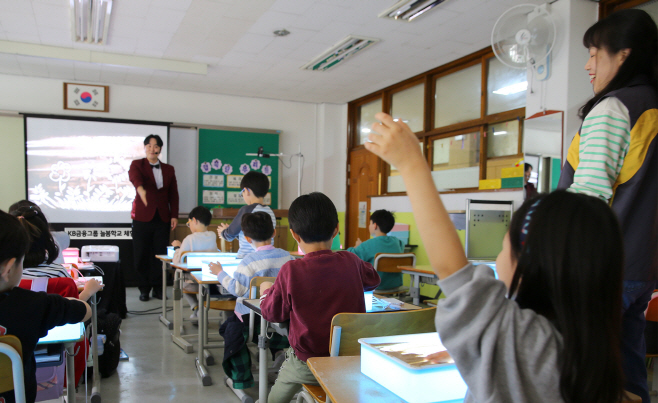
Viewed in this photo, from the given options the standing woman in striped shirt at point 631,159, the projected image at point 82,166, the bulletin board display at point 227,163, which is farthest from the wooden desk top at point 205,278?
the bulletin board display at point 227,163

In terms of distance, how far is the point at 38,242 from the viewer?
203cm

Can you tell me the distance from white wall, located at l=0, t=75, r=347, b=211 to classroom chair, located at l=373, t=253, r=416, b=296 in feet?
12.1

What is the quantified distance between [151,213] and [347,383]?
5.04 meters

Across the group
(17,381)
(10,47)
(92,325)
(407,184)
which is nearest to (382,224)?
(92,325)

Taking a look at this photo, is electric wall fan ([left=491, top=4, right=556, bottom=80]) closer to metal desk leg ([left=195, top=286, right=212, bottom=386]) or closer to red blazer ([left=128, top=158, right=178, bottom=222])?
metal desk leg ([left=195, top=286, right=212, bottom=386])

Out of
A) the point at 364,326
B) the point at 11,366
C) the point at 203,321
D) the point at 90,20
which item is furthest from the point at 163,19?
the point at 364,326

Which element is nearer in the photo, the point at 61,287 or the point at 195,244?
the point at 61,287

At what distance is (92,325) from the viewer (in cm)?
253

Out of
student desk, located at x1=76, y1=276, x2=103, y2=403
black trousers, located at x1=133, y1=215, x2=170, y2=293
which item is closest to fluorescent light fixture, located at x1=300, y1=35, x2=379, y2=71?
black trousers, located at x1=133, y1=215, x2=170, y2=293

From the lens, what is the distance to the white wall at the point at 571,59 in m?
3.77

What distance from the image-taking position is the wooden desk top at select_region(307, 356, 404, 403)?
94cm

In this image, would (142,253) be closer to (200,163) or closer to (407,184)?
(200,163)

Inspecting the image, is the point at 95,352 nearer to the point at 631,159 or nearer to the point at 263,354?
the point at 263,354

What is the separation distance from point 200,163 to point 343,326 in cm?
583
